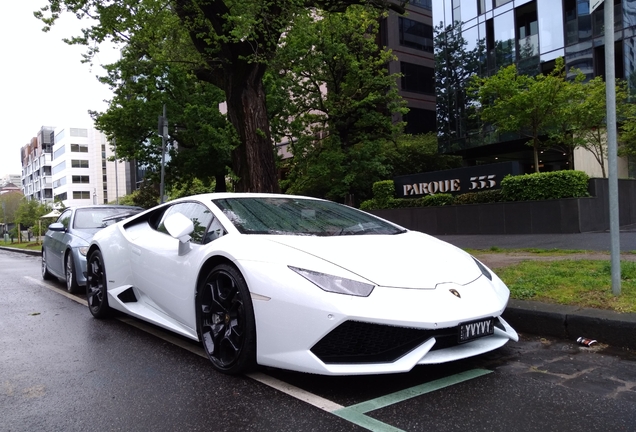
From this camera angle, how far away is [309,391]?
3.03 metres

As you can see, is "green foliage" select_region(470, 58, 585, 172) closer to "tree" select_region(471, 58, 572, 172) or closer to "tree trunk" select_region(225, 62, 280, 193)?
"tree" select_region(471, 58, 572, 172)

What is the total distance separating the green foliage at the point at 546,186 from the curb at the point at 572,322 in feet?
31.7

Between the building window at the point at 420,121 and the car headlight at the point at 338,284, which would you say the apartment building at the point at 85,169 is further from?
the car headlight at the point at 338,284

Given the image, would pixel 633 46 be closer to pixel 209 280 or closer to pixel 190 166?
pixel 190 166

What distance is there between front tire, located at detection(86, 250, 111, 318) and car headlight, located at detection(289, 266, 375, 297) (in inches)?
127

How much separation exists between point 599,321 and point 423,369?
1.59m

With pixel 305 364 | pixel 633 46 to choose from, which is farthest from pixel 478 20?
pixel 305 364

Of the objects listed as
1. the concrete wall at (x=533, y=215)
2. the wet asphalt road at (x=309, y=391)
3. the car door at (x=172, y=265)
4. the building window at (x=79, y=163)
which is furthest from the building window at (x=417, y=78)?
the building window at (x=79, y=163)

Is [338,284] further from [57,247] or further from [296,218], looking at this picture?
[57,247]

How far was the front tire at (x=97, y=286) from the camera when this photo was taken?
528 cm

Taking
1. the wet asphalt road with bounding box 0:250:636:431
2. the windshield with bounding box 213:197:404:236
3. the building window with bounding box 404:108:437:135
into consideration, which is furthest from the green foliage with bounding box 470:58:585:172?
the building window with bounding box 404:108:437:135

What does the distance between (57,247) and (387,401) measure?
267 inches

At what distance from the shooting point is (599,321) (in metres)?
3.86

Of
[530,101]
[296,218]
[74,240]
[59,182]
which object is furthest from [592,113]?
[59,182]
